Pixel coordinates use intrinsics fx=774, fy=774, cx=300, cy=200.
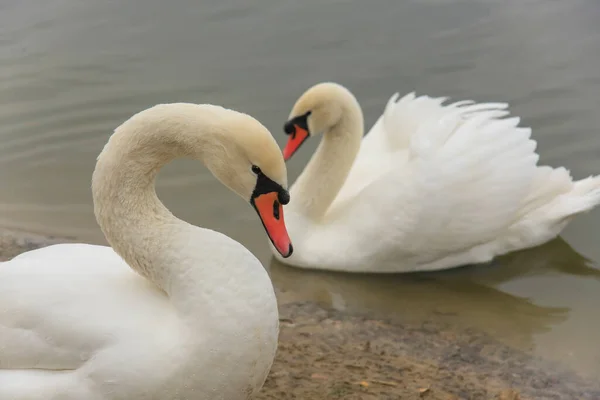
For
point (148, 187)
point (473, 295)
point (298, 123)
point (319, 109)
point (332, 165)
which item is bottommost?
point (473, 295)

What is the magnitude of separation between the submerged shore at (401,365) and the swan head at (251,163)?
1.09 metres

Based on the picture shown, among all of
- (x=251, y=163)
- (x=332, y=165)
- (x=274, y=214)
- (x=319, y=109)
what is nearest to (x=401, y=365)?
(x=274, y=214)

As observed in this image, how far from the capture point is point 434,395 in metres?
3.61

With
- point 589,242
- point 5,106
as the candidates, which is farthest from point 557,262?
point 5,106

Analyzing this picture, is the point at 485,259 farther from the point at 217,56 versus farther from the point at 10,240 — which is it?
the point at 217,56

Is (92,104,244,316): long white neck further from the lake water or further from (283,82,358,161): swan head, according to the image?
(283,82,358,161): swan head

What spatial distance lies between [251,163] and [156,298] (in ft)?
2.08

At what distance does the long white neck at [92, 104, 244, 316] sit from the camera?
2.84 metres

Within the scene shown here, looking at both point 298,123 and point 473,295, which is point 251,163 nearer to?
point 473,295

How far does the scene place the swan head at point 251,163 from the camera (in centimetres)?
278

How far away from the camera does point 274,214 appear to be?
3.01 metres

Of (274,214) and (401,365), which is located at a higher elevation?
(274,214)

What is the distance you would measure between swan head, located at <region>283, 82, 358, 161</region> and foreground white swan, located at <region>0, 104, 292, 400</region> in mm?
2500

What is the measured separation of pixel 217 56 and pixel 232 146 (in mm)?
6160
